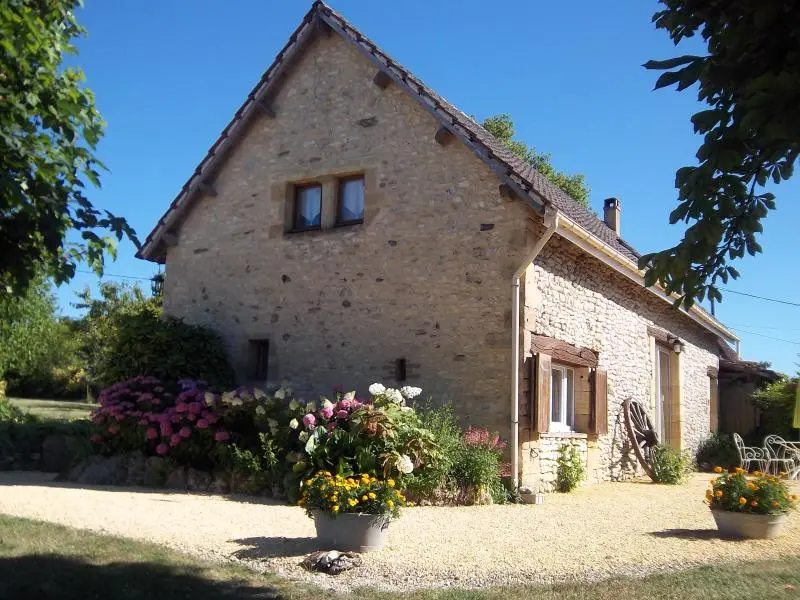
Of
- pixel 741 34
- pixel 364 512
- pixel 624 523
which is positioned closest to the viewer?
pixel 741 34

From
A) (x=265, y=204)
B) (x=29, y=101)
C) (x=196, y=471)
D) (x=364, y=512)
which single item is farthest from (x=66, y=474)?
(x=29, y=101)

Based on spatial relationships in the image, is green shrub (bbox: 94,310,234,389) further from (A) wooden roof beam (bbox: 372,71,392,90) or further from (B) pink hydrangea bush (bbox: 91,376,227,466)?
(A) wooden roof beam (bbox: 372,71,392,90)

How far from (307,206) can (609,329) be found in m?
5.43

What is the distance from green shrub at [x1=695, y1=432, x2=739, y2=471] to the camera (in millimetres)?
16906

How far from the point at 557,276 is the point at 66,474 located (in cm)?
748

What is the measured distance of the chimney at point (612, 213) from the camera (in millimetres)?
18203

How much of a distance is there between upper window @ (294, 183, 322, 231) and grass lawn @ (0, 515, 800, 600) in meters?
6.98

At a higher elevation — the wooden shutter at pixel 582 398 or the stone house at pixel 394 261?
the stone house at pixel 394 261

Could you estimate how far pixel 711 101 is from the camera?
11.9 ft

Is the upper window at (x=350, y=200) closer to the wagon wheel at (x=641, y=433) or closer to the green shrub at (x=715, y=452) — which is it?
the wagon wheel at (x=641, y=433)

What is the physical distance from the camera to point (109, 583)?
4.82 metres

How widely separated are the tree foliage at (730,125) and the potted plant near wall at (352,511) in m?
3.03

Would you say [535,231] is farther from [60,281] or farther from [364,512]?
[60,281]

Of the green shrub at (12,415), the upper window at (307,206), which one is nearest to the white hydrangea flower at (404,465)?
the upper window at (307,206)
